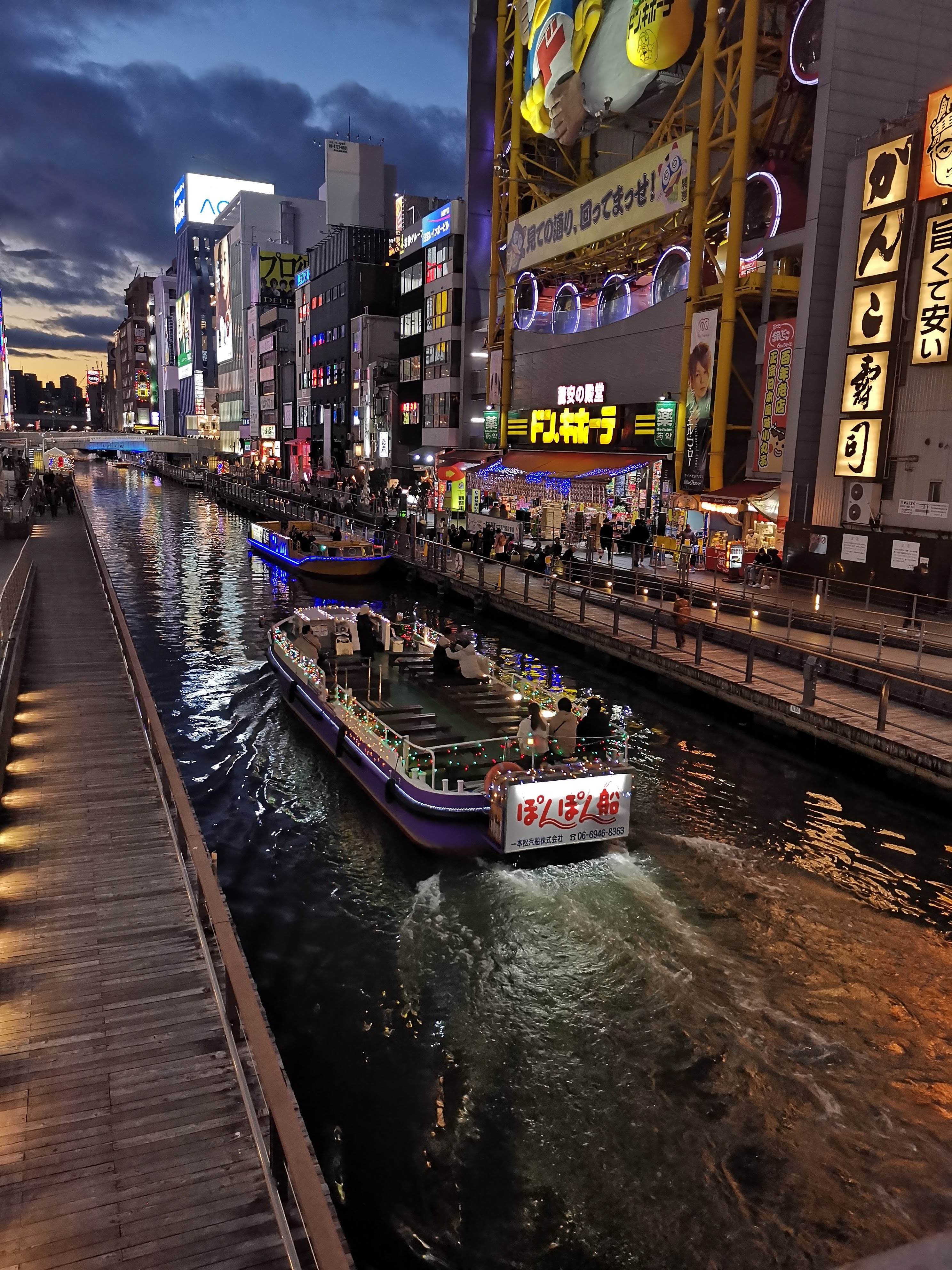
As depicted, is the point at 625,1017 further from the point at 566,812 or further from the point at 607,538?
the point at 607,538

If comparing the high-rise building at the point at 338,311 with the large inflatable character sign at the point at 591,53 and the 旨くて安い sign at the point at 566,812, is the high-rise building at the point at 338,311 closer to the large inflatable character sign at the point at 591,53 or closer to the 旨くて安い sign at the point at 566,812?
the large inflatable character sign at the point at 591,53

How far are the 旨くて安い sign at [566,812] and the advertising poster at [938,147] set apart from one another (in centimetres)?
2036

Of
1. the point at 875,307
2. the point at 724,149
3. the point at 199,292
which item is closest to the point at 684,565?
the point at 875,307

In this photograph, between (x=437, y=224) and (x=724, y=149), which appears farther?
(x=437, y=224)

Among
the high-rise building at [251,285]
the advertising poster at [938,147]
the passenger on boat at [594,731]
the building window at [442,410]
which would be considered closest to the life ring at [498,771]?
the passenger on boat at [594,731]

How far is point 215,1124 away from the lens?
20.7ft

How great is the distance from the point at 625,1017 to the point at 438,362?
191 ft

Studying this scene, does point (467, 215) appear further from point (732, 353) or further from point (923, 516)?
point (923, 516)

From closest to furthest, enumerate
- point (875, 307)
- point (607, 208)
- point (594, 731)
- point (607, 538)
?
point (594, 731), point (875, 307), point (607, 538), point (607, 208)

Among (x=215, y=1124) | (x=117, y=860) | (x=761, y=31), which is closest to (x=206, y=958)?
(x=215, y=1124)

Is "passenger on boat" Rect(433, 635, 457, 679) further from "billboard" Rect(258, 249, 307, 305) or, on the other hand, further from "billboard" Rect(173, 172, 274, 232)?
"billboard" Rect(173, 172, 274, 232)

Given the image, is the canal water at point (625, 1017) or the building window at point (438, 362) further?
the building window at point (438, 362)

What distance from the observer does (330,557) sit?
39.5 meters

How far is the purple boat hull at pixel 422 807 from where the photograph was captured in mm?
12992
